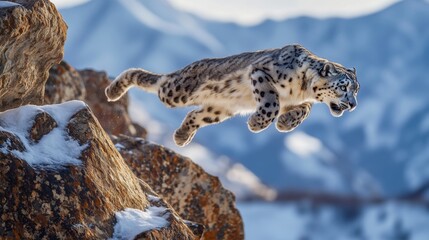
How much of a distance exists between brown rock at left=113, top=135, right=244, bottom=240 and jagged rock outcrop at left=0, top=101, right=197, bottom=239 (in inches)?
120

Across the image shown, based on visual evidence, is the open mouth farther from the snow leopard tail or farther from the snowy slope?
the snowy slope

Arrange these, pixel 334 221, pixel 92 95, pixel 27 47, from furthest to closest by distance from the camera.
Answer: pixel 334 221 → pixel 92 95 → pixel 27 47

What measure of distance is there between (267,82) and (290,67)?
1.44 ft

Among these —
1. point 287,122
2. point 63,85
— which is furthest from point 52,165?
point 63,85

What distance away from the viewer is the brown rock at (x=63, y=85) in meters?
15.2

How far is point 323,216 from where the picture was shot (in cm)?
8269

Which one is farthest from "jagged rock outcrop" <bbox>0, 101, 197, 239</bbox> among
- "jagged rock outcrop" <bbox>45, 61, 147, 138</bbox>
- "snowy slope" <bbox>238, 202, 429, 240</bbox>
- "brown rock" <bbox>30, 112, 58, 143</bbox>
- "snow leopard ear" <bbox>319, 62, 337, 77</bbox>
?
"snowy slope" <bbox>238, 202, 429, 240</bbox>

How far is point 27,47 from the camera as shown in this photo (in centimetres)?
1028

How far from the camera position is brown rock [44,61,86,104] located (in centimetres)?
1523

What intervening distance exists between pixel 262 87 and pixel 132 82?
3.02 meters

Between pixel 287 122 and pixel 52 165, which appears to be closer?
pixel 52 165

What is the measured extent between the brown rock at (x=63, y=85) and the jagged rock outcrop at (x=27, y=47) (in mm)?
3715

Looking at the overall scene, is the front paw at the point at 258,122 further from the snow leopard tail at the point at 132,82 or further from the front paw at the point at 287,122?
the snow leopard tail at the point at 132,82

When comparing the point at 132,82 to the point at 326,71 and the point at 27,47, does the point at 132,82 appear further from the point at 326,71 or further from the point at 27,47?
the point at 27,47
